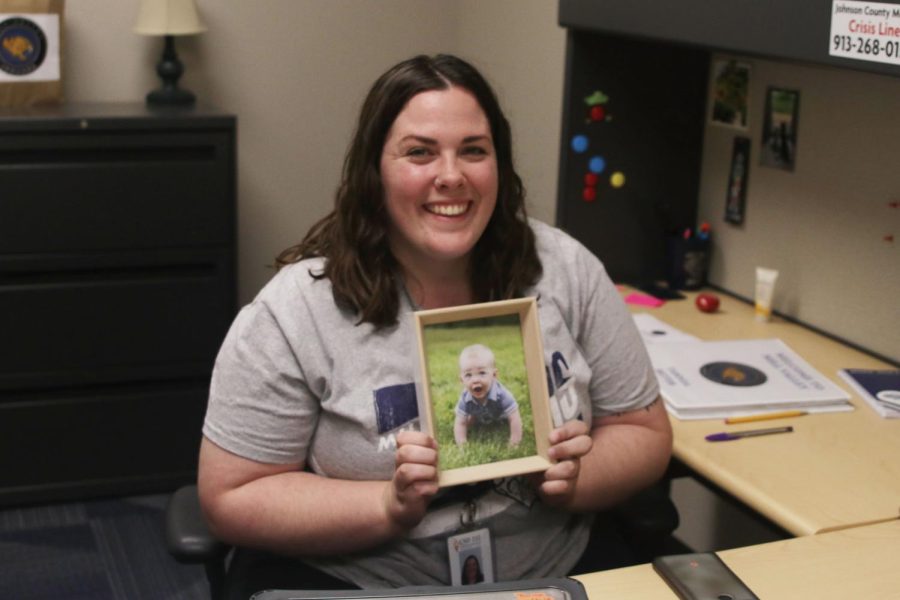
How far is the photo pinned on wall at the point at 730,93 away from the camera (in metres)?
2.41

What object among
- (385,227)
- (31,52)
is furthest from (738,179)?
(31,52)

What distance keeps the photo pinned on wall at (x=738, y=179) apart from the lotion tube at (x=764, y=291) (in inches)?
7.2

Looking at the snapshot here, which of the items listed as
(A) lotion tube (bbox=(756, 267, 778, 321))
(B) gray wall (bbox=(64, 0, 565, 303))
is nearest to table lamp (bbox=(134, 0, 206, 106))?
(B) gray wall (bbox=(64, 0, 565, 303))

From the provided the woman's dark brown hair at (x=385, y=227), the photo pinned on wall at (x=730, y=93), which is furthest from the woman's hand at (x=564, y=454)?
the photo pinned on wall at (x=730, y=93)

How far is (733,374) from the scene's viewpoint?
6.56 feet

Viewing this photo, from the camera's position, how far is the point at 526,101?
3.07 m

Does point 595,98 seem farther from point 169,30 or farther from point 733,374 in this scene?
point 169,30

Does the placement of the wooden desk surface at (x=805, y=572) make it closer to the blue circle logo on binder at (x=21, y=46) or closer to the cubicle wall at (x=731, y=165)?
the cubicle wall at (x=731, y=165)

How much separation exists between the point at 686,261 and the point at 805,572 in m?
1.23

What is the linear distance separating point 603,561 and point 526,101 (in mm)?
1627

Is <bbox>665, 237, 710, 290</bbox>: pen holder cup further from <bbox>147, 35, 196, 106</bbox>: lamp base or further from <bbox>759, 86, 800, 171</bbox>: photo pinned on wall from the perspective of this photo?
<bbox>147, 35, 196, 106</bbox>: lamp base

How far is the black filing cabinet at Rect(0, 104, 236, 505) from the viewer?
112 inches

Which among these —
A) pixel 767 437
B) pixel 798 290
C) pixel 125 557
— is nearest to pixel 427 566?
pixel 767 437

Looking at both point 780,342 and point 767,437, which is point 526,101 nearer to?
point 780,342
